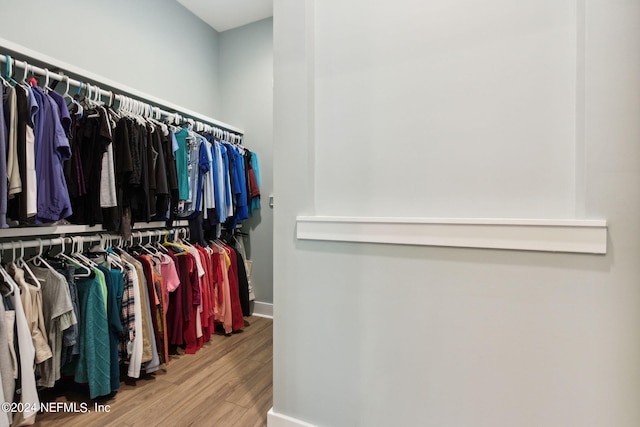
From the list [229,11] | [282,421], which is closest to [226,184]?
[229,11]

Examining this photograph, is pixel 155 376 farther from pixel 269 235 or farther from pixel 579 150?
pixel 579 150

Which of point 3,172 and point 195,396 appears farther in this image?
point 195,396

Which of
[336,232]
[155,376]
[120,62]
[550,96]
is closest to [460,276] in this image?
[336,232]

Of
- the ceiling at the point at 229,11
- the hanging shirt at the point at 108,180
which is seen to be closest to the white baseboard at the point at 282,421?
the hanging shirt at the point at 108,180

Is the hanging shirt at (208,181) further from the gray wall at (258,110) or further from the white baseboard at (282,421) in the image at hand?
the white baseboard at (282,421)

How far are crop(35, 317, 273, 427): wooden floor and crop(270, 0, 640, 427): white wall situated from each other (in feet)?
1.10

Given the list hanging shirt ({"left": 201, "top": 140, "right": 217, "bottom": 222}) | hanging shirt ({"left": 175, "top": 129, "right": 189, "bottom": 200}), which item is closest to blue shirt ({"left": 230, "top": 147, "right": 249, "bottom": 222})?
hanging shirt ({"left": 201, "top": 140, "right": 217, "bottom": 222})

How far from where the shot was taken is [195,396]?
1.66m

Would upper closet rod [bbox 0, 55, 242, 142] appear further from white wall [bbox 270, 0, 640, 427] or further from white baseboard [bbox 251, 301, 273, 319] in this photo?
white baseboard [bbox 251, 301, 273, 319]

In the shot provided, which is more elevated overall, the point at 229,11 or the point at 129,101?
the point at 229,11

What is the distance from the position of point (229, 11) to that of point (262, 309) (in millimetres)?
2957

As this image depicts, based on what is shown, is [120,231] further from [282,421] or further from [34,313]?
[282,421]

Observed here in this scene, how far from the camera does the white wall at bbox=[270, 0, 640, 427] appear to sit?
2.94 feet

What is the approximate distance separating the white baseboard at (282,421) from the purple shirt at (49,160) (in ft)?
4.72
